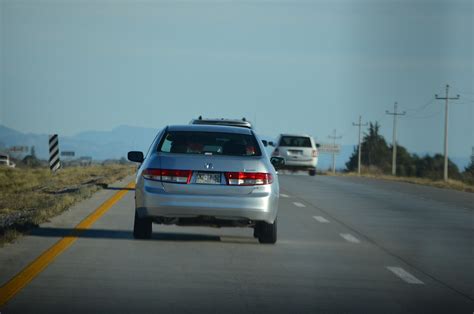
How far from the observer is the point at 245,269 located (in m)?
12.3

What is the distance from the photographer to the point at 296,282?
11.4m

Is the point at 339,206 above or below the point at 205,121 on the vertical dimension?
below

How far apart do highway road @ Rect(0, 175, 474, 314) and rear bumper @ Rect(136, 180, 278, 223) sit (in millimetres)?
476

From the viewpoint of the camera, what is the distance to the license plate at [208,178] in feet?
46.1

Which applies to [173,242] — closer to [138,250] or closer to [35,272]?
[138,250]

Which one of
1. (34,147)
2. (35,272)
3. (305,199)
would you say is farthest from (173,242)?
(34,147)

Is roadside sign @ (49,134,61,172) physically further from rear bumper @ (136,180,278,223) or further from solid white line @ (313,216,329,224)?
rear bumper @ (136,180,278,223)

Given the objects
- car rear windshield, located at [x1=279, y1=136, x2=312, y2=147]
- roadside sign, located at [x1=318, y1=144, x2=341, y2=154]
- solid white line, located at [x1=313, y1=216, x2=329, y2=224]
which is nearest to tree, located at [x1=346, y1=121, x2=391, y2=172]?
roadside sign, located at [x1=318, y1=144, x2=341, y2=154]

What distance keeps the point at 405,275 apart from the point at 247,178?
9.20 ft

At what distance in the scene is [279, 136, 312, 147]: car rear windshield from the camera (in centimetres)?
5132

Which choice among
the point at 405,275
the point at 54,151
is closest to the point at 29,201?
the point at 405,275

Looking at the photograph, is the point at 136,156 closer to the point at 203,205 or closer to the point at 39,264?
the point at 203,205

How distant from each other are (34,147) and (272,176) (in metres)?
75.3

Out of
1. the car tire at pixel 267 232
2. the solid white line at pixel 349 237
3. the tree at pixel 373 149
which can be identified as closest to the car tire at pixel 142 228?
the car tire at pixel 267 232
